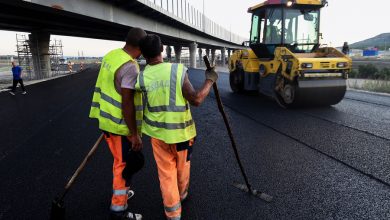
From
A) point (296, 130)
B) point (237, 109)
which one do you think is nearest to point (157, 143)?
point (296, 130)

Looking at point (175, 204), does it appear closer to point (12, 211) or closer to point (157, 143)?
point (157, 143)

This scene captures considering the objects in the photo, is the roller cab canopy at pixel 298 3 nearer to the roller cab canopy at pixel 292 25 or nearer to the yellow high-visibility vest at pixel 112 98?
the roller cab canopy at pixel 292 25

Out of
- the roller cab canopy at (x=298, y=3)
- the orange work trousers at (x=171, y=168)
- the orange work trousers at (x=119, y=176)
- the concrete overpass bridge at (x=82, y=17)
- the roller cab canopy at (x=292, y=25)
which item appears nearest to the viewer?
the orange work trousers at (x=171, y=168)

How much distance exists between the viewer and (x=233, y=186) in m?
3.80

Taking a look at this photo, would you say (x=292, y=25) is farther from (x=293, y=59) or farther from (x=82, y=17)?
(x=82, y=17)

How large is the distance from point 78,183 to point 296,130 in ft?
15.3

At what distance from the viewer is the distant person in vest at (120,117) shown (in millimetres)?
2775

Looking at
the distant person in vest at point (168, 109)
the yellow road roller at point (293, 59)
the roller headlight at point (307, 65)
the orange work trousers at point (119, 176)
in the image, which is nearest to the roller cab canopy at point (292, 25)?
the yellow road roller at point (293, 59)

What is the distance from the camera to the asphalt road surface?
3.27m

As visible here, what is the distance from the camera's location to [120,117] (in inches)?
113

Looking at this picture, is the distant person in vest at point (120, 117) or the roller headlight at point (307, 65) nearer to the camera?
the distant person in vest at point (120, 117)

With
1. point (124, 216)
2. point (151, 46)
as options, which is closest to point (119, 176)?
point (124, 216)

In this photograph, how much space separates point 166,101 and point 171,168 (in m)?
0.64

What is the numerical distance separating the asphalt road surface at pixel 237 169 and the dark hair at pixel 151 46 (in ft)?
5.73
